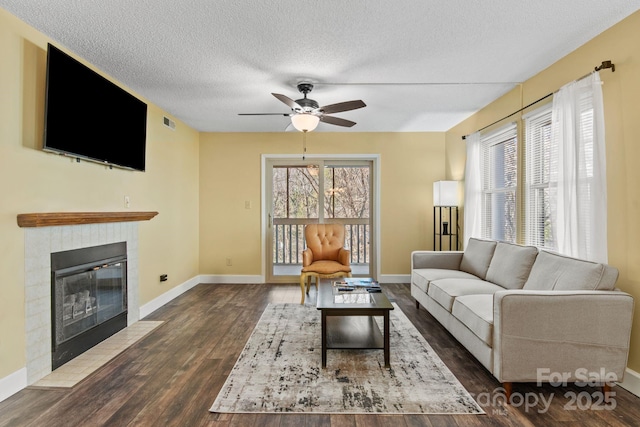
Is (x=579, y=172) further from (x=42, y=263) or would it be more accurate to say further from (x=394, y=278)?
(x=42, y=263)

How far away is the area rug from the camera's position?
205cm

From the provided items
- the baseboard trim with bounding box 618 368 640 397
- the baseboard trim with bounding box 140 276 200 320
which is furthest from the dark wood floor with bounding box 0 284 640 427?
the baseboard trim with bounding box 140 276 200 320

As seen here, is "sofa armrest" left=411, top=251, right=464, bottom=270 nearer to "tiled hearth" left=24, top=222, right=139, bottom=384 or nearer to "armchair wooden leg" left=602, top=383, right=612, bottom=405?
"armchair wooden leg" left=602, top=383, right=612, bottom=405

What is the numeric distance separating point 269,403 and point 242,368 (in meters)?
0.53

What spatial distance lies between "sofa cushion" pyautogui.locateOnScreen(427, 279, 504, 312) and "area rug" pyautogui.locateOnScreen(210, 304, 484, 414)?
417mm

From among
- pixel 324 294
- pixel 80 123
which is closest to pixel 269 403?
pixel 324 294

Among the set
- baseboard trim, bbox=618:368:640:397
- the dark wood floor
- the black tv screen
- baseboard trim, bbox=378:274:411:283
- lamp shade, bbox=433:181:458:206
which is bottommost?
the dark wood floor

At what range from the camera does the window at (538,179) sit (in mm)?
3148

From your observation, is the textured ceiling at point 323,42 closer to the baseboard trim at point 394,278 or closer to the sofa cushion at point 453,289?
the sofa cushion at point 453,289

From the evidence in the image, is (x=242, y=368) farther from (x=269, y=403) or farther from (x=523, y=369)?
(x=523, y=369)

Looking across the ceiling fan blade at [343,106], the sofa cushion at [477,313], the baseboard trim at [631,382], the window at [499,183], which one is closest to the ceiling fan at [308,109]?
the ceiling fan blade at [343,106]

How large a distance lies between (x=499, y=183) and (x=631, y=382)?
235 centimetres

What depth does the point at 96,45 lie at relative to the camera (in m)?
2.66

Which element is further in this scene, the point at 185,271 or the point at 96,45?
the point at 185,271
